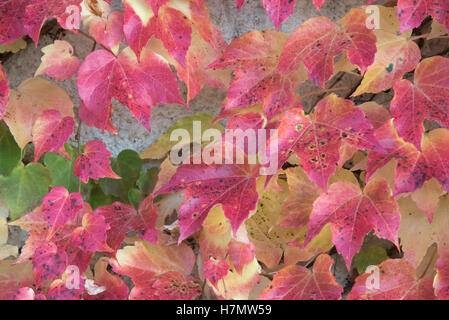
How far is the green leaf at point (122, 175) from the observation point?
102cm

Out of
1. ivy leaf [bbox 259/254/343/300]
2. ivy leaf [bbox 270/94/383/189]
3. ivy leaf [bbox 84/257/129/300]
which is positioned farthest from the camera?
ivy leaf [bbox 84/257/129/300]

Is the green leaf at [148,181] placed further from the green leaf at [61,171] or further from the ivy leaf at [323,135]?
the ivy leaf at [323,135]

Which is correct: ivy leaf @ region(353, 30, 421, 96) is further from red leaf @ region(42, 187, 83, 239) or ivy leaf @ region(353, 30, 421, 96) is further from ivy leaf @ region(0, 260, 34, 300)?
ivy leaf @ region(0, 260, 34, 300)

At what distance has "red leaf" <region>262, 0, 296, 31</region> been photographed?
0.73 m

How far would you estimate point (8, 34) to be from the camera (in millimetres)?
826

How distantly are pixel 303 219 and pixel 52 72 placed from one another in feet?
1.85

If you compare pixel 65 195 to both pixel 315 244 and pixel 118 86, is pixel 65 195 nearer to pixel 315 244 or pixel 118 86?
pixel 118 86

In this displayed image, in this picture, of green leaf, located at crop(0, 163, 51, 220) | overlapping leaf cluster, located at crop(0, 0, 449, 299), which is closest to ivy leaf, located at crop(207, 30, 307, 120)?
overlapping leaf cluster, located at crop(0, 0, 449, 299)

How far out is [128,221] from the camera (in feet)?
2.99

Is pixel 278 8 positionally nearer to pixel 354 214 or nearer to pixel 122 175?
pixel 354 214

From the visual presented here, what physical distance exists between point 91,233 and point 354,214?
1.62ft

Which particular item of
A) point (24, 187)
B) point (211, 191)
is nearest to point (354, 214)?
point (211, 191)

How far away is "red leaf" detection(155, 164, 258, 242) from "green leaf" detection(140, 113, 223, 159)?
0.22 m

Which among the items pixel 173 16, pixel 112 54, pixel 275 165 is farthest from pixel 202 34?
pixel 275 165
